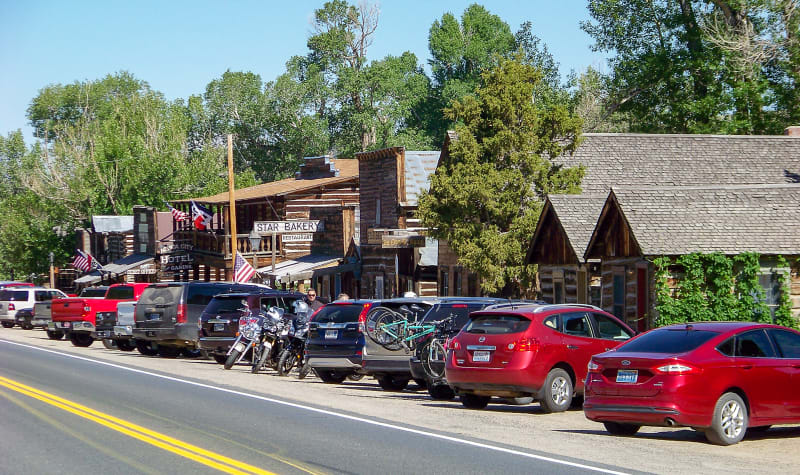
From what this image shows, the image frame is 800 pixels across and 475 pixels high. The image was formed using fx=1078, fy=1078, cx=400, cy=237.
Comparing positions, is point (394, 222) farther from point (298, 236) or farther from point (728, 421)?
point (728, 421)

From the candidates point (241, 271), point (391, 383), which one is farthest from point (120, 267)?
point (391, 383)

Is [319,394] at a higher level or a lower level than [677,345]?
lower

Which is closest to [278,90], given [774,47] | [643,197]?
[774,47]

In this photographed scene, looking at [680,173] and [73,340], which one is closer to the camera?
[680,173]

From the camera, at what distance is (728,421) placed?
13312 millimetres

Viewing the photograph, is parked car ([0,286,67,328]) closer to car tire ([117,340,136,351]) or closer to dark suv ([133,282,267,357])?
car tire ([117,340,136,351])

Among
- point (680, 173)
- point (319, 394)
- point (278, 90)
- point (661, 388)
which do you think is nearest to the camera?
point (661, 388)

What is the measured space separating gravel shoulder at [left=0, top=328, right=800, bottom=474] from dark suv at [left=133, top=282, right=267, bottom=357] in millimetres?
6857

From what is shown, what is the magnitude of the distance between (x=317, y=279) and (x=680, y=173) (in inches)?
922

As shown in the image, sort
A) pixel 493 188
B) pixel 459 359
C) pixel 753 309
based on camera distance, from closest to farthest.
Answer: pixel 459 359
pixel 753 309
pixel 493 188

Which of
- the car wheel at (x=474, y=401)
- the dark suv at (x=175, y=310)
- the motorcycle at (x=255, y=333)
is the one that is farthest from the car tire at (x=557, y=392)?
the dark suv at (x=175, y=310)

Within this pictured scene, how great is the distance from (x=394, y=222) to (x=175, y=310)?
17269mm

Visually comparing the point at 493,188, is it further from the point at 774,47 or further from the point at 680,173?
the point at 774,47

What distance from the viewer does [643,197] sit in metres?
26.4
